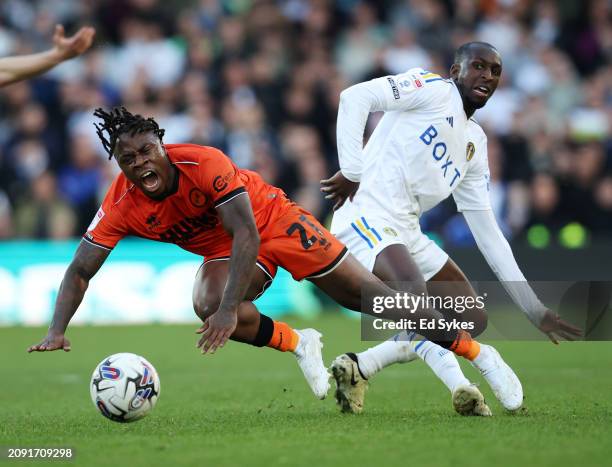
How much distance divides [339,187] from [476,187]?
1083 mm

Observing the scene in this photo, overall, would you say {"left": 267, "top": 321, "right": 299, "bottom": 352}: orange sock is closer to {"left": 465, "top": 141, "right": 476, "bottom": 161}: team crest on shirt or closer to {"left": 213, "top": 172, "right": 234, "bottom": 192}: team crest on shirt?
{"left": 213, "top": 172, "right": 234, "bottom": 192}: team crest on shirt

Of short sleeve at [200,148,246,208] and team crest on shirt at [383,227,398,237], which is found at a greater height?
short sleeve at [200,148,246,208]

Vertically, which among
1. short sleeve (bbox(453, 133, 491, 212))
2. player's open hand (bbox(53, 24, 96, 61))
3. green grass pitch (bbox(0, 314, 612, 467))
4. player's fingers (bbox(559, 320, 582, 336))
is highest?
player's open hand (bbox(53, 24, 96, 61))

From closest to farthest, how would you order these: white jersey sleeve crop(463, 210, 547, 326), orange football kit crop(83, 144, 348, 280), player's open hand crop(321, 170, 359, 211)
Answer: orange football kit crop(83, 144, 348, 280)
player's open hand crop(321, 170, 359, 211)
white jersey sleeve crop(463, 210, 547, 326)

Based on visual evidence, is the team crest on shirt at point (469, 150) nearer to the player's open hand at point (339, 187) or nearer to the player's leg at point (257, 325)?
the player's open hand at point (339, 187)

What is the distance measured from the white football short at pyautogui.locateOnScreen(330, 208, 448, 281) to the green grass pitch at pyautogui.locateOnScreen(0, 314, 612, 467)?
1.01m

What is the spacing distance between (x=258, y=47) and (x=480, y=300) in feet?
33.9

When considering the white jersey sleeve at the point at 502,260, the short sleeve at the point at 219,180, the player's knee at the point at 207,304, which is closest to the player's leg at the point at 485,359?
the white jersey sleeve at the point at 502,260

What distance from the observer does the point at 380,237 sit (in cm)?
755

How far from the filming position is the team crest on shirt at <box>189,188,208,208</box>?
7.03 m

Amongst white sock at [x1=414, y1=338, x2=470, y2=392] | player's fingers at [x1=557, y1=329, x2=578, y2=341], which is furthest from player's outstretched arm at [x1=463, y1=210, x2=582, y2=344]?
white sock at [x1=414, y1=338, x2=470, y2=392]

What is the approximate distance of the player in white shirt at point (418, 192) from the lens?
24.3ft

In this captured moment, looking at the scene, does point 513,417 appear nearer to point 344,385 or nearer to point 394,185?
point 344,385

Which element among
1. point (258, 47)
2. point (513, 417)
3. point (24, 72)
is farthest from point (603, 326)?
point (258, 47)
